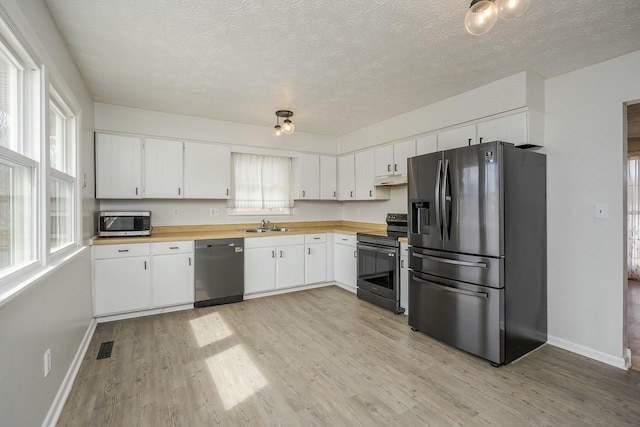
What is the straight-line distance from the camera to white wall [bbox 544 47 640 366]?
97.5 inches

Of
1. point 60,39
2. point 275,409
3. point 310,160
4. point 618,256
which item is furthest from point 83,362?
point 618,256

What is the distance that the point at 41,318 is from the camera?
1658mm

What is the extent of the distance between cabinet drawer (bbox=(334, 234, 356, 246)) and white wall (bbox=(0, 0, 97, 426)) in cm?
301

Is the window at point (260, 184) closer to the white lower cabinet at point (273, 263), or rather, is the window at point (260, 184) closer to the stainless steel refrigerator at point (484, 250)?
the white lower cabinet at point (273, 263)

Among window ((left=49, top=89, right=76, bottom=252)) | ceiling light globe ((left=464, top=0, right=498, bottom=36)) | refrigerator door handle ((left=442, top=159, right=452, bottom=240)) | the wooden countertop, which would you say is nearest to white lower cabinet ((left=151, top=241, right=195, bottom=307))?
the wooden countertop

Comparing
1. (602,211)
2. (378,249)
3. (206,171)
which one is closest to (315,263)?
(378,249)

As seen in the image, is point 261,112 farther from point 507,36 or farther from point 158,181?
point 507,36

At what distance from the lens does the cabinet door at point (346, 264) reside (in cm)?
431

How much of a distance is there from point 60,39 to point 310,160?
3322 mm

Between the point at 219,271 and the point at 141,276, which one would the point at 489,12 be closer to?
the point at 219,271

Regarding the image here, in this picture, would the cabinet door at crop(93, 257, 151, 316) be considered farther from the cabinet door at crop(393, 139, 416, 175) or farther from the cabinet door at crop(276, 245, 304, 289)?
the cabinet door at crop(393, 139, 416, 175)

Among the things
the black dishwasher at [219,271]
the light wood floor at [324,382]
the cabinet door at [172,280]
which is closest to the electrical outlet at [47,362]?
the light wood floor at [324,382]

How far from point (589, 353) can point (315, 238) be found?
3.18 meters

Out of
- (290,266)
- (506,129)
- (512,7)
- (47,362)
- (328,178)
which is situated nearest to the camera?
(512,7)
